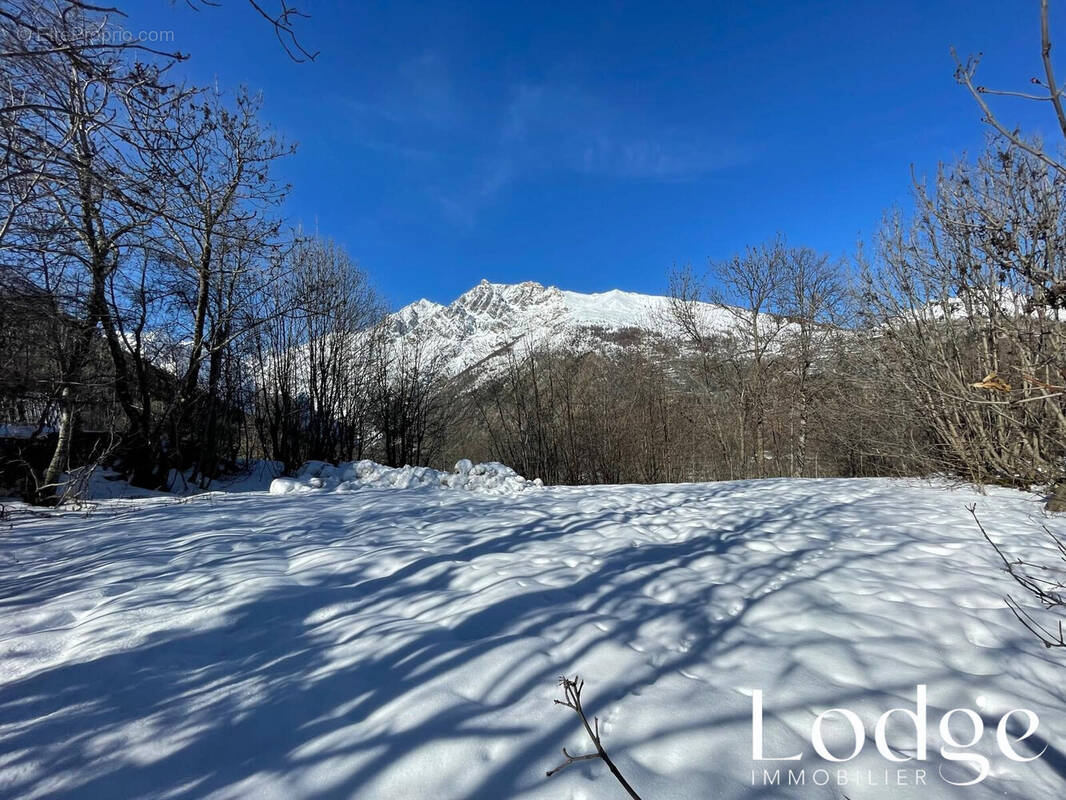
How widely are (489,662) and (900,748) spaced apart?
4.44ft

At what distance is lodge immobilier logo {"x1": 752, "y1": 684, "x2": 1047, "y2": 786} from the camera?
131 cm

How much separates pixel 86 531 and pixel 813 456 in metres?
14.8

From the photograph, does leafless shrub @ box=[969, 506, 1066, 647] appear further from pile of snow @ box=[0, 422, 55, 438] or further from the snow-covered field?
pile of snow @ box=[0, 422, 55, 438]

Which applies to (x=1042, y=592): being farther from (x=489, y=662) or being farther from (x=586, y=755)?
(x=489, y=662)

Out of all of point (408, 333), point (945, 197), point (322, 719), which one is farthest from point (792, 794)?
point (408, 333)

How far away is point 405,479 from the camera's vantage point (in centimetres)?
758

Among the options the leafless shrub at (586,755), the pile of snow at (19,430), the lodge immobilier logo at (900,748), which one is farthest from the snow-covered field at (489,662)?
the pile of snow at (19,430)

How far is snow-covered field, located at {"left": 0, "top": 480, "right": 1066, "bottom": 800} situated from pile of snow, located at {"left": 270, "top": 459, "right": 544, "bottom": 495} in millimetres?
3501

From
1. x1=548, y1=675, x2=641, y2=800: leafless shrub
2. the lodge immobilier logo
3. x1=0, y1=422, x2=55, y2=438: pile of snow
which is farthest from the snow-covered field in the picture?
x1=0, y1=422, x2=55, y2=438: pile of snow

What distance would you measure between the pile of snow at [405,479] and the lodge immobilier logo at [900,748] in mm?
5597

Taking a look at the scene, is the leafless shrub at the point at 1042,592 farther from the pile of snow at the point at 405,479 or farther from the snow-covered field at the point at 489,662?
the pile of snow at the point at 405,479

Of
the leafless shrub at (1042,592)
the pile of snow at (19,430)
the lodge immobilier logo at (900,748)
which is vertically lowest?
the lodge immobilier logo at (900,748)

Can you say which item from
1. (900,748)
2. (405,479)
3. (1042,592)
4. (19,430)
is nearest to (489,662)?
(900,748)

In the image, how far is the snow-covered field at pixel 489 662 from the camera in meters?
1.30
